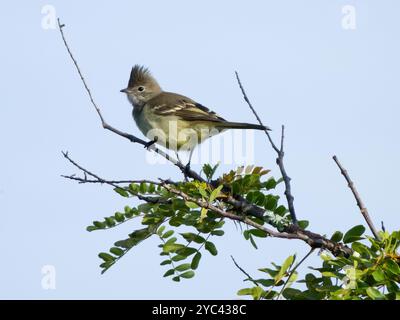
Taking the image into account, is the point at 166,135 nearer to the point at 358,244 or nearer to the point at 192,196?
the point at 192,196

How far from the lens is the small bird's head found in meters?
10.6

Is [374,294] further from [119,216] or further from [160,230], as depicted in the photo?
[119,216]

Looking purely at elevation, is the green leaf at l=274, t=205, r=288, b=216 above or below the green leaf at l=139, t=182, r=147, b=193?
below

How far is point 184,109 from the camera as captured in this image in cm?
945

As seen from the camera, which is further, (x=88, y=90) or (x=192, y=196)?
(x=88, y=90)

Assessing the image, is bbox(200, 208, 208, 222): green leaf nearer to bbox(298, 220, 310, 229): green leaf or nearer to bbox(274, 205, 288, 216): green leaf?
bbox(274, 205, 288, 216): green leaf

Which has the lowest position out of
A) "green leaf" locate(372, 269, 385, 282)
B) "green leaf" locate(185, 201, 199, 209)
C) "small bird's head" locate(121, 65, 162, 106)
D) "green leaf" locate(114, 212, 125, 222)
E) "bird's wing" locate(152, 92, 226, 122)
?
"green leaf" locate(372, 269, 385, 282)

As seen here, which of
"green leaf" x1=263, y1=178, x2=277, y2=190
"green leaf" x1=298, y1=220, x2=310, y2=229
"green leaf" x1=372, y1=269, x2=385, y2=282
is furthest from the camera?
"green leaf" x1=263, y1=178, x2=277, y2=190

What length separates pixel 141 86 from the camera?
35.4 feet

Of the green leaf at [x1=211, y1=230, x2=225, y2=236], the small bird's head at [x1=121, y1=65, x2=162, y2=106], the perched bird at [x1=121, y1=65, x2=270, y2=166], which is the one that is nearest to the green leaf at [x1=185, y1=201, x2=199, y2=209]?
the green leaf at [x1=211, y1=230, x2=225, y2=236]

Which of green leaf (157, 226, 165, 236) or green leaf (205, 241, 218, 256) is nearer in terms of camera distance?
green leaf (205, 241, 218, 256)
